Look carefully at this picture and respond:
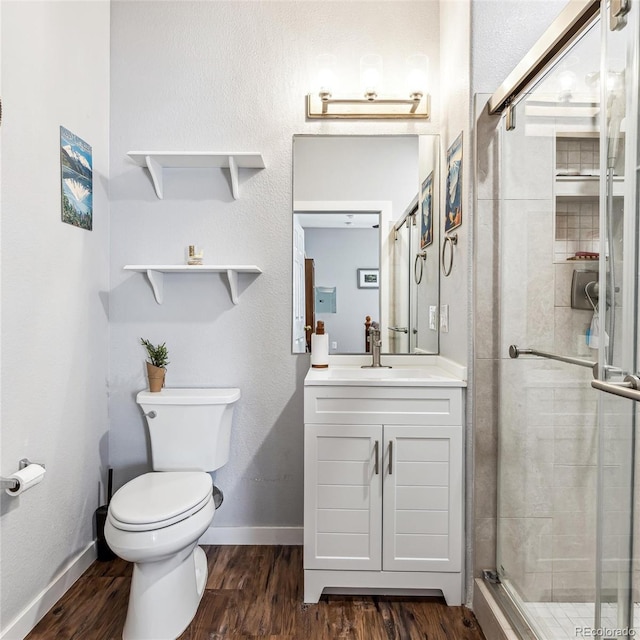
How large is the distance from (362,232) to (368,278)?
22cm

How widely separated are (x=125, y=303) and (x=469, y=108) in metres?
1.76

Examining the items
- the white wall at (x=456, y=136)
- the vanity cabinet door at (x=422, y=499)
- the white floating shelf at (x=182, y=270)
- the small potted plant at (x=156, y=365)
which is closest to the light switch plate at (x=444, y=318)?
the white wall at (x=456, y=136)

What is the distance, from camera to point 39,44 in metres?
1.70

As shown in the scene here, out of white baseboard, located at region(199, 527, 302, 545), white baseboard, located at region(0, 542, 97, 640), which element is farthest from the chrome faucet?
white baseboard, located at region(0, 542, 97, 640)

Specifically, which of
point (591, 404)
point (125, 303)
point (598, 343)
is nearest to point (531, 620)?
point (591, 404)

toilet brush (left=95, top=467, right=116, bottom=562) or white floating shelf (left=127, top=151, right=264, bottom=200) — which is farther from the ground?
white floating shelf (left=127, top=151, right=264, bottom=200)

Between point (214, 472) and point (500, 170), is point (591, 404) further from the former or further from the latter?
point (214, 472)

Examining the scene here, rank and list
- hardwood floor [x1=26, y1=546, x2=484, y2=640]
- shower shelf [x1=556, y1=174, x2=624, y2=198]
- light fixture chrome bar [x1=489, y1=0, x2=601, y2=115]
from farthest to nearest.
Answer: hardwood floor [x1=26, y1=546, x2=484, y2=640] → light fixture chrome bar [x1=489, y1=0, x2=601, y2=115] → shower shelf [x1=556, y1=174, x2=624, y2=198]

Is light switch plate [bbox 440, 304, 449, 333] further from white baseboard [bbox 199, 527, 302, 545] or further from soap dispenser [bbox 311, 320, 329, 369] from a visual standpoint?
white baseboard [bbox 199, 527, 302, 545]

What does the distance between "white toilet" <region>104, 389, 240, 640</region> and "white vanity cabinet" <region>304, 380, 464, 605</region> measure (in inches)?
17.3

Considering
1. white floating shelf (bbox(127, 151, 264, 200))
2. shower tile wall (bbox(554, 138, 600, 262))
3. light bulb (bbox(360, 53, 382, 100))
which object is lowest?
shower tile wall (bbox(554, 138, 600, 262))

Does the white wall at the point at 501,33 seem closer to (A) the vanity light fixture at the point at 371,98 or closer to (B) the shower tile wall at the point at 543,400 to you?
(B) the shower tile wall at the point at 543,400

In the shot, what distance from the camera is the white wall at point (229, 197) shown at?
7.35 feet

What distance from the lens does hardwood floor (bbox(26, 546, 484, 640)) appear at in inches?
64.2
